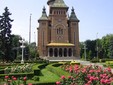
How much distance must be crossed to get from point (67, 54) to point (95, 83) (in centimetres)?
6174

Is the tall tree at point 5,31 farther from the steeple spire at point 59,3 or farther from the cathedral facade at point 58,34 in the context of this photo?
the steeple spire at point 59,3

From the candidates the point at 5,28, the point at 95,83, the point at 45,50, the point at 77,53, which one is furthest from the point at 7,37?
the point at 95,83

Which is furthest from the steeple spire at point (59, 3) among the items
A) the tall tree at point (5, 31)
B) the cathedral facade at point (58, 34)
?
the tall tree at point (5, 31)

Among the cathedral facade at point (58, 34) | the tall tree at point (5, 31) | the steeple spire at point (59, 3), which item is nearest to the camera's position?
the tall tree at point (5, 31)

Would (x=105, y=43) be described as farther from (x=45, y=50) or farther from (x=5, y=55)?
(x=5, y=55)

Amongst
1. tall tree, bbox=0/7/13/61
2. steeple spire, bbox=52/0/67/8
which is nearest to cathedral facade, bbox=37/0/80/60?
steeple spire, bbox=52/0/67/8

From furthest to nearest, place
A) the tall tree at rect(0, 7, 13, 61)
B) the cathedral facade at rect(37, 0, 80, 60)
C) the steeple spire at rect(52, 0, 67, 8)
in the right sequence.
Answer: the steeple spire at rect(52, 0, 67, 8) → the cathedral facade at rect(37, 0, 80, 60) → the tall tree at rect(0, 7, 13, 61)

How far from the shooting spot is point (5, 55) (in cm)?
4791

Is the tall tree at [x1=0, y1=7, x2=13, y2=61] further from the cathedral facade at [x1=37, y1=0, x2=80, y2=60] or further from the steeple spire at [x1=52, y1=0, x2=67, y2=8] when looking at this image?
the steeple spire at [x1=52, y1=0, x2=67, y2=8]

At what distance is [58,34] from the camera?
73.6 meters

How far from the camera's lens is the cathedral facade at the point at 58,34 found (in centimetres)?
7175

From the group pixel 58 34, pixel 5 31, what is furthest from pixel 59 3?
pixel 5 31

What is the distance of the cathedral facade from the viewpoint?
71.8 meters

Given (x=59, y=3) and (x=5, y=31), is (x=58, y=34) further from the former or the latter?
(x=5, y=31)
